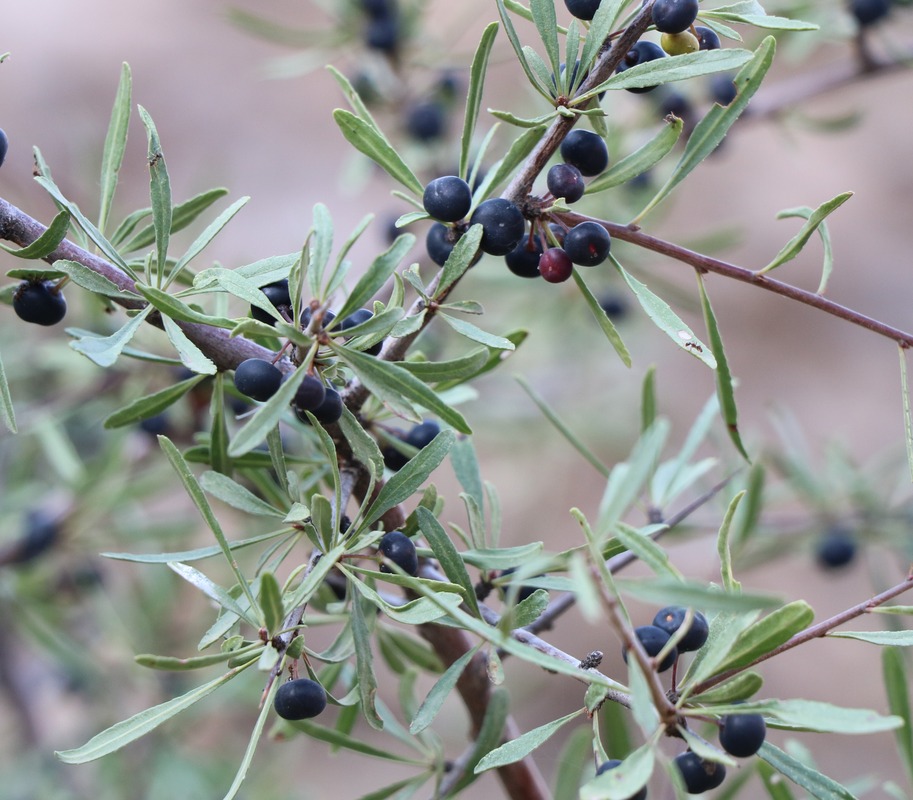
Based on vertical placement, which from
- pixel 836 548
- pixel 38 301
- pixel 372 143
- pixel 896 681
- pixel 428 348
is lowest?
pixel 836 548

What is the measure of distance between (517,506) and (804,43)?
1.73 meters

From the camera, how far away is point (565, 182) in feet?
1.42

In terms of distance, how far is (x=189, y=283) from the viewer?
514mm

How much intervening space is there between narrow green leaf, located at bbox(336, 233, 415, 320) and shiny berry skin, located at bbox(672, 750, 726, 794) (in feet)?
0.78

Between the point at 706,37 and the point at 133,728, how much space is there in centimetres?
43

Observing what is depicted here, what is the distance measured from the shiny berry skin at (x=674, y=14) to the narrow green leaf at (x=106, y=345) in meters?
0.27

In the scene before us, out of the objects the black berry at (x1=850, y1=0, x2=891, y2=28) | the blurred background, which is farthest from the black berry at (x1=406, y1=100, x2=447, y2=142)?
the black berry at (x1=850, y1=0, x2=891, y2=28)

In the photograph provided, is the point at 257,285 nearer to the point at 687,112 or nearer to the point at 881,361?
the point at 687,112

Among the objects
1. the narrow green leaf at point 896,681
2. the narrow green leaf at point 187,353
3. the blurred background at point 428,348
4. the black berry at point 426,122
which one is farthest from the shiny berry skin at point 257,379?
the black berry at point 426,122

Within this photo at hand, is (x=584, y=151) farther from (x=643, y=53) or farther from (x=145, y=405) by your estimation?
(x=145, y=405)

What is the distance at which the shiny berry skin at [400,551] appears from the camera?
427mm

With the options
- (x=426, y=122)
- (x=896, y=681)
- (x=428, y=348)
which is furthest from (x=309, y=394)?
(x=426, y=122)

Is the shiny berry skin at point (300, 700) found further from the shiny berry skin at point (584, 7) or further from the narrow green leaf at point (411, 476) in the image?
the shiny berry skin at point (584, 7)

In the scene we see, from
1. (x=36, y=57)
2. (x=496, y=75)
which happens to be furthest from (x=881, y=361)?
(x=36, y=57)
